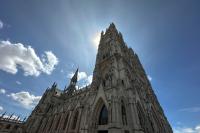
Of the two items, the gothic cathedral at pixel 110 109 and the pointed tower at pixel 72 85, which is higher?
the pointed tower at pixel 72 85

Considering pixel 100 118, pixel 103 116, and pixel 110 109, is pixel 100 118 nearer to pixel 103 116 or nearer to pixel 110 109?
pixel 103 116

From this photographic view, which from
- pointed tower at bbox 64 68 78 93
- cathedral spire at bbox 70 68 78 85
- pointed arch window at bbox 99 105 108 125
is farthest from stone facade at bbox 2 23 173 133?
cathedral spire at bbox 70 68 78 85

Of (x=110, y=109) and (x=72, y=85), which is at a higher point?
(x=72, y=85)

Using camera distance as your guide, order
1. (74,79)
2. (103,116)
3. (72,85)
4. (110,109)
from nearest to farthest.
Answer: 1. (110,109)
2. (103,116)
3. (72,85)
4. (74,79)

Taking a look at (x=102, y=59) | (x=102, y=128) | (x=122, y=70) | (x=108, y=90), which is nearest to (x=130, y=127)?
(x=102, y=128)

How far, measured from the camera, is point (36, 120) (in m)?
35.8

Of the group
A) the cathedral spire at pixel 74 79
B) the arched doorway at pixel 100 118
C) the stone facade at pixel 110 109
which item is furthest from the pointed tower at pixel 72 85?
the arched doorway at pixel 100 118

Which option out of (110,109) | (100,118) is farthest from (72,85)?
(110,109)

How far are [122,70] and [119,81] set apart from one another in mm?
2977

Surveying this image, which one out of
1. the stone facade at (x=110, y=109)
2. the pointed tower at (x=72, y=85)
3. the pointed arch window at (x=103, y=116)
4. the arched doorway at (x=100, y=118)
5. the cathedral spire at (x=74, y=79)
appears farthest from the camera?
the cathedral spire at (x=74, y=79)

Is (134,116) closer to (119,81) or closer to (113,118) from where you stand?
(113,118)

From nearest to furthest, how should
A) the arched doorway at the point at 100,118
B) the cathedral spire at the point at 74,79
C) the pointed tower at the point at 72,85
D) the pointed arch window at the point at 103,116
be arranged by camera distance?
the arched doorway at the point at 100,118 < the pointed arch window at the point at 103,116 < the pointed tower at the point at 72,85 < the cathedral spire at the point at 74,79

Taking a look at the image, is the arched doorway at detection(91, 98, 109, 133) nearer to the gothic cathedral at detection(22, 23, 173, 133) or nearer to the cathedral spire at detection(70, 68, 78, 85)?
the gothic cathedral at detection(22, 23, 173, 133)

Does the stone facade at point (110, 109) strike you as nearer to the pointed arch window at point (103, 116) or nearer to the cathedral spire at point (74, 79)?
the pointed arch window at point (103, 116)
